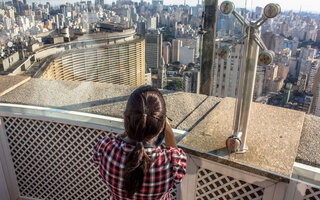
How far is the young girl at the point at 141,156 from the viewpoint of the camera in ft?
2.77

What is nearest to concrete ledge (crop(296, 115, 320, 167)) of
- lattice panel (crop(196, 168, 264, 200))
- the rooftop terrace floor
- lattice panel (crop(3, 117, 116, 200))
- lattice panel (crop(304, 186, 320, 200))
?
the rooftop terrace floor

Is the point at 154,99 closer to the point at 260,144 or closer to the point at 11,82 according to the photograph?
the point at 260,144

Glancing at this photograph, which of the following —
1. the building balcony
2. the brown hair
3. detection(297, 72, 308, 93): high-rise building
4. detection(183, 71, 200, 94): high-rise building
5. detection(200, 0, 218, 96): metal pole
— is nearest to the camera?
the brown hair

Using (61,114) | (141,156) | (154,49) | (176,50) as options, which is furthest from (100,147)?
(154,49)

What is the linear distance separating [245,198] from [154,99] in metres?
0.78

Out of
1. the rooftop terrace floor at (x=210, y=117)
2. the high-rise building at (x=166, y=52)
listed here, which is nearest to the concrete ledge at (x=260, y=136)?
the rooftop terrace floor at (x=210, y=117)

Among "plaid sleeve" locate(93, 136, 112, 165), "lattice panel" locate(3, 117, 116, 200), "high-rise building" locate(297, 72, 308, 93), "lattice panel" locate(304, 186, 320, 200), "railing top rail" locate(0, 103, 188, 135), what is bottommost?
"lattice panel" locate(3, 117, 116, 200)

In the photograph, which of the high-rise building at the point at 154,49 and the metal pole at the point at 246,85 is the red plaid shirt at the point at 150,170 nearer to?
the metal pole at the point at 246,85

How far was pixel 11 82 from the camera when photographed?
2.27m

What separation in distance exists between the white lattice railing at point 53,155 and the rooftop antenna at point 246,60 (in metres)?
0.30

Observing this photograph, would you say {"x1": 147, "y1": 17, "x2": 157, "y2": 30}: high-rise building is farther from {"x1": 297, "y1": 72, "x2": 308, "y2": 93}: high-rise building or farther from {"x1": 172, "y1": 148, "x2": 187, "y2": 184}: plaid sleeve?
{"x1": 172, "y1": 148, "x2": 187, "y2": 184}: plaid sleeve

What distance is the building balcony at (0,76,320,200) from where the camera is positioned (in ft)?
3.93

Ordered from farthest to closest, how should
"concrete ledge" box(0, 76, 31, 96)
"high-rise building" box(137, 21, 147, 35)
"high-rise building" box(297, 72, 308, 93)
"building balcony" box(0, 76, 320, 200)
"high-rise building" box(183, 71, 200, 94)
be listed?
"concrete ledge" box(0, 76, 31, 96) → "high-rise building" box(137, 21, 147, 35) → "high-rise building" box(183, 71, 200, 94) → "high-rise building" box(297, 72, 308, 93) → "building balcony" box(0, 76, 320, 200)

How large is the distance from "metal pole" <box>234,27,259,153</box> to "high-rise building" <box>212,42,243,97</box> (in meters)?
0.04
